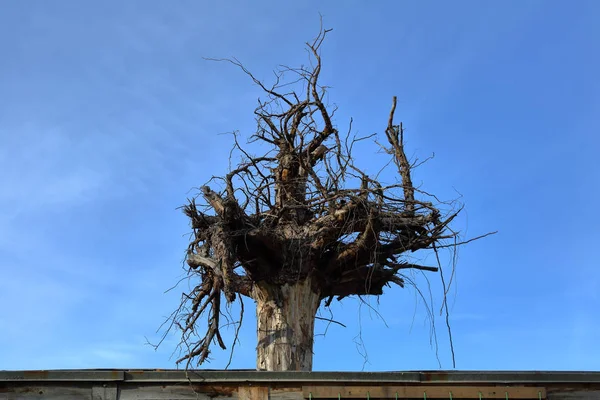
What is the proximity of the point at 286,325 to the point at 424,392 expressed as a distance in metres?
2.66

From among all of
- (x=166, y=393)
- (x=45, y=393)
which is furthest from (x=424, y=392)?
(x=45, y=393)

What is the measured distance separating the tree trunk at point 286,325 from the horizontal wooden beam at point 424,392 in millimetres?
2307

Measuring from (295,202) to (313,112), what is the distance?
1267 mm

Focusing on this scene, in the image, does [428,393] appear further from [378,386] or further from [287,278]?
[287,278]

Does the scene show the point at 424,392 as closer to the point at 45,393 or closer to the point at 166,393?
the point at 166,393

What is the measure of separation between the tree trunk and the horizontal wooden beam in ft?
7.57

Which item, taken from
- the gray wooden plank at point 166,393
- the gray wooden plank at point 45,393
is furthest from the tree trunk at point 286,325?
the gray wooden plank at point 45,393

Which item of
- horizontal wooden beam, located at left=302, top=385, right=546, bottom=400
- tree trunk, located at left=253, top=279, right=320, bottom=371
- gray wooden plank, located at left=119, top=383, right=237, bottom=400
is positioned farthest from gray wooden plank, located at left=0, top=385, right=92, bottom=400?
tree trunk, located at left=253, top=279, right=320, bottom=371

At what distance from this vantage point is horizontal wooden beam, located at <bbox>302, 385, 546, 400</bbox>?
4785 millimetres

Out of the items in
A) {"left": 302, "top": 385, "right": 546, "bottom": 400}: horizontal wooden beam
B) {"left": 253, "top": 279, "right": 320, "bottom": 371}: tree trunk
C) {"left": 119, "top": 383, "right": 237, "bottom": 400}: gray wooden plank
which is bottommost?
{"left": 302, "top": 385, "right": 546, "bottom": 400}: horizontal wooden beam

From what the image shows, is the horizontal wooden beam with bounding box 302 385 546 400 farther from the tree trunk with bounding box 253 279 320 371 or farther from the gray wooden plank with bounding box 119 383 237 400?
the tree trunk with bounding box 253 279 320 371

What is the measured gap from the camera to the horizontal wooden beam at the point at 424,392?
Result: 188 inches

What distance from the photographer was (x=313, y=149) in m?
8.35

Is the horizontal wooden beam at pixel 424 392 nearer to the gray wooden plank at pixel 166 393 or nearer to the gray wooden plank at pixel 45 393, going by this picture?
the gray wooden plank at pixel 166 393
